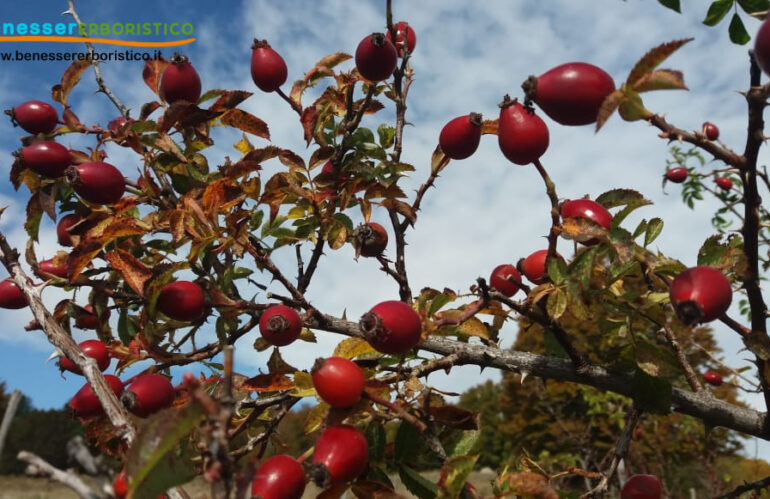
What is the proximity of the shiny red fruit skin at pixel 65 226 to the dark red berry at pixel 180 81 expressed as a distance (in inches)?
20.4

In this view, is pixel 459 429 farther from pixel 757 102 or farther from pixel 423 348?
pixel 757 102

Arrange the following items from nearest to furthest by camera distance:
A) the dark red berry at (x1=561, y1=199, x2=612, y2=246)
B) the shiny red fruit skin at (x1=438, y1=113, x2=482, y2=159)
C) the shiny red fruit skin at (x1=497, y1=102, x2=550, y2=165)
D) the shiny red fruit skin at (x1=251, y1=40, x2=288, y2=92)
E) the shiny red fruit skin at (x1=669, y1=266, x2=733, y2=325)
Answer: the shiny red fruit skin at (x1=669, y1=266, x2=733, y2=325) < the shiny red fruit skin at (x1=497, y1=102, x2=550, y2=165) < the dark red berry at (x1=561, y1=199, x2=612, y2=246) < the shiny red fruit skin at (x1=438, y1=113, x2=482, y2=159) < the shiny red fruit skin at (x1=251, y1=40, x2=288, y2=92)

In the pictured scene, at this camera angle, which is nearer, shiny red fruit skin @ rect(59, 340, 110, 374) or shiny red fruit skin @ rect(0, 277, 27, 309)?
shiny red fruit skin @ rect(59, 340, 110, 374)

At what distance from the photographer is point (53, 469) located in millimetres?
673

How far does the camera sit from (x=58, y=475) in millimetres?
654

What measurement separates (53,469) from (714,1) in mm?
2217

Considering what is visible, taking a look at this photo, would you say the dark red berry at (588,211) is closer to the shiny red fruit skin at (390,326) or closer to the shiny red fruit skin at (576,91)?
the shiny red fruit skin at (576,91)

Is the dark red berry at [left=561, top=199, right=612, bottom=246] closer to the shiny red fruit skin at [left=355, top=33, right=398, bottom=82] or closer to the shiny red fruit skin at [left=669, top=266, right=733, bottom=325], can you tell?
the shiny red fruit skin at [left=669, top=266, right=733, bottom=325]

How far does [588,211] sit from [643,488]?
0.80m

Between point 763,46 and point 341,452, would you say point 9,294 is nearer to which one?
point 341,452

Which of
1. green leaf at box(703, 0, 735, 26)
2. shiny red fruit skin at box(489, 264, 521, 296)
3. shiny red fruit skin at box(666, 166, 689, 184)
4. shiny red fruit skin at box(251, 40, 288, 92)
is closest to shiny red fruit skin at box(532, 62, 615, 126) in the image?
shiny red fruit skin at box(489, 264, 521, 296)

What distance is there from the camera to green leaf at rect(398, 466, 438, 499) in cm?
120

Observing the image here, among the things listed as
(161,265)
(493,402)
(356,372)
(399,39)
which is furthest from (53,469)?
(493,402)

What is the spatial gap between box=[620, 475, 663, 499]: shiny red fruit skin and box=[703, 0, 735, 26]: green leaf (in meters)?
1.50
